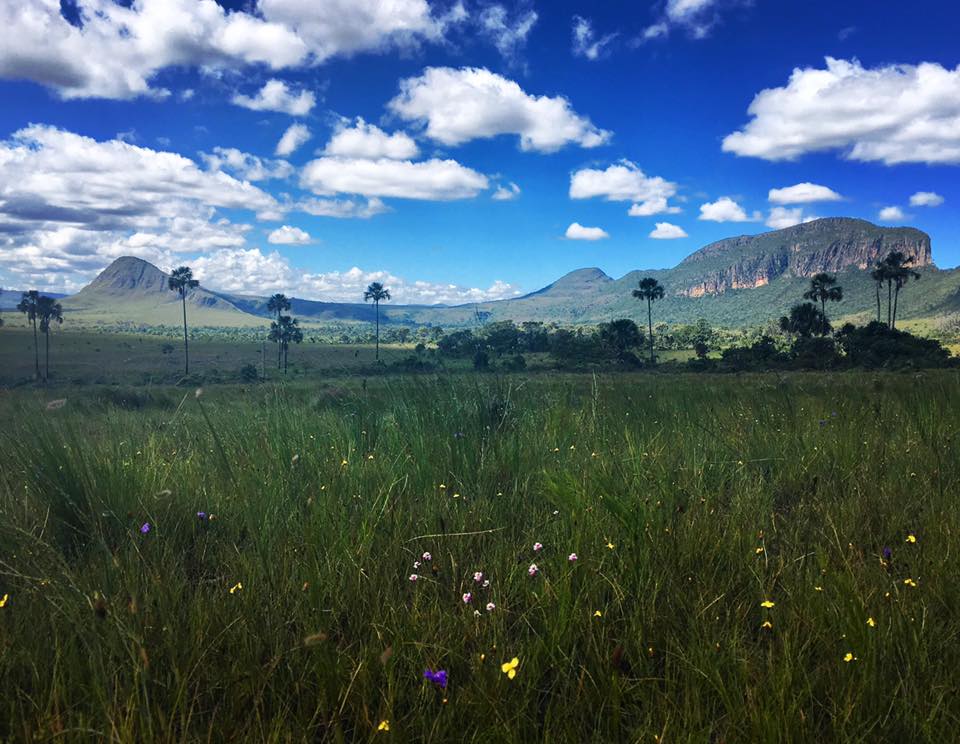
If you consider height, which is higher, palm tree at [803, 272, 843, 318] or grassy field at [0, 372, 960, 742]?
palm tree at [803, 272, 843, 318]

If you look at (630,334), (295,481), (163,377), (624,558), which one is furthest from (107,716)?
(630,334)

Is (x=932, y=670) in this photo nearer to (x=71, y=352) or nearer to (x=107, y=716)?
(x=107, y=716)

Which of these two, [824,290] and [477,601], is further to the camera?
[824,290]

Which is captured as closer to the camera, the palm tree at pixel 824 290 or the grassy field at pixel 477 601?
the grassy field at pixel 477 601

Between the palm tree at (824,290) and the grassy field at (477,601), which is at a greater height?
the palm tree at (824,290)

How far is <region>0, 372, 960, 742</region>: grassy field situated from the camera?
1.88m

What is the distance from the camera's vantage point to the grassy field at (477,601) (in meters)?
1.88

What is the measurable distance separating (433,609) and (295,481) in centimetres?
187

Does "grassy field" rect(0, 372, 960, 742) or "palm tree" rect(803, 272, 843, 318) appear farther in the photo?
"palm tree" rect(803, 272, 843, 318)

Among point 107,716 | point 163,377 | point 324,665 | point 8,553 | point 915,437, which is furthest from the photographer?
point 163,377

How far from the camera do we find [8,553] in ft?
9.43

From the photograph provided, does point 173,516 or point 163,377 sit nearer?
point 173,516

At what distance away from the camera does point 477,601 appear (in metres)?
2.55

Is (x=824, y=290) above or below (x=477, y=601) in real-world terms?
above
